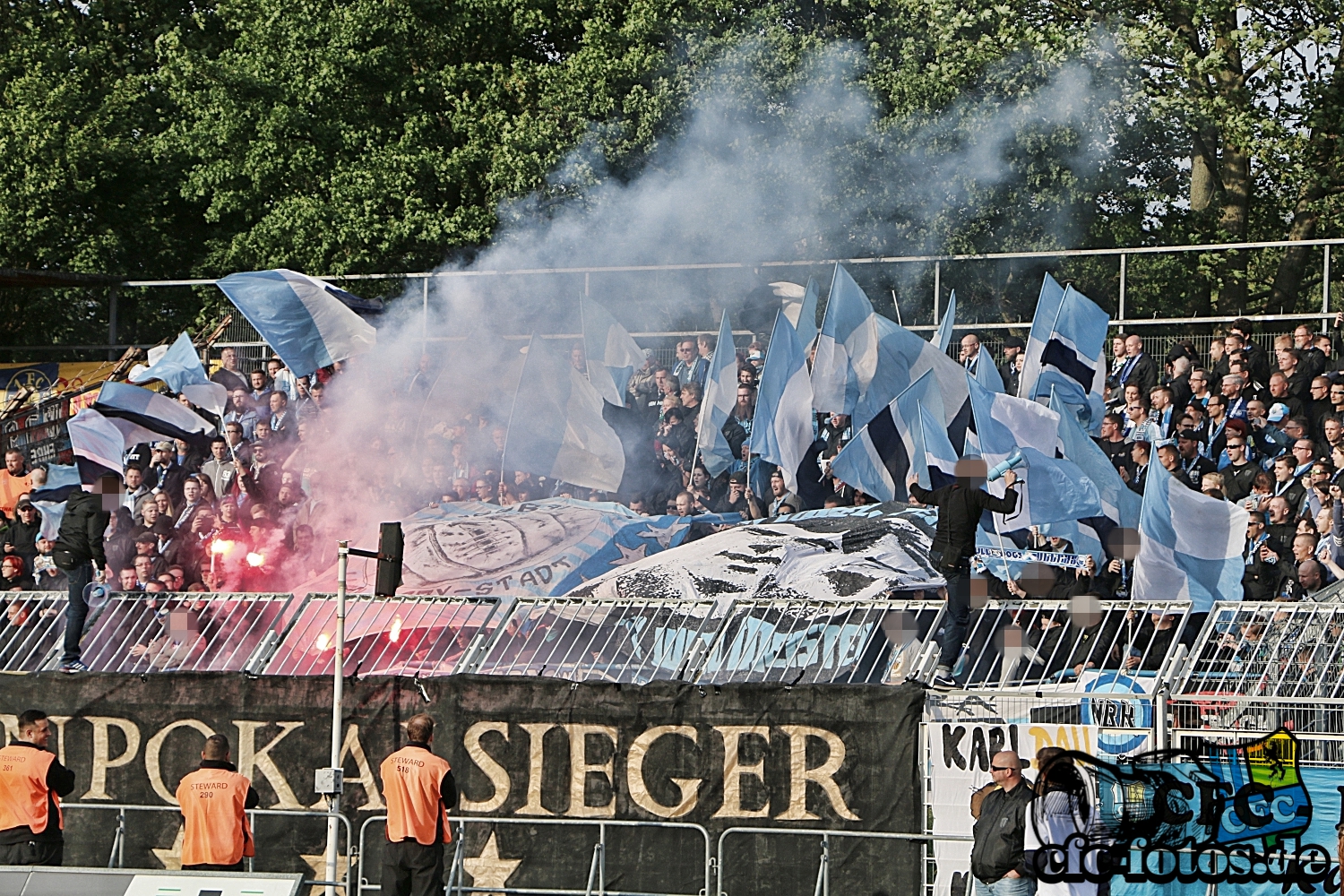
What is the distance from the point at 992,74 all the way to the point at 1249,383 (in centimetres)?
833

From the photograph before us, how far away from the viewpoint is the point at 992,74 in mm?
24594

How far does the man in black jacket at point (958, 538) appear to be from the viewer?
13.0 metres

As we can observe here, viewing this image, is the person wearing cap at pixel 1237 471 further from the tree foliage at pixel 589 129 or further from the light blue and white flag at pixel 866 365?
the tree foliage at pixel 589 129

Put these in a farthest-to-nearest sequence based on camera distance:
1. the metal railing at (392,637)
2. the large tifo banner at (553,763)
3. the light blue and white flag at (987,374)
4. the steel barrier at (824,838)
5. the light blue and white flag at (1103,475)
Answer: the light blue and white flag at (987,374) < the light blue and white flag at (1103,475) < the metal railing at (392,637) < the large tifo banner at (553,763) < the steel barrier at (824,838)

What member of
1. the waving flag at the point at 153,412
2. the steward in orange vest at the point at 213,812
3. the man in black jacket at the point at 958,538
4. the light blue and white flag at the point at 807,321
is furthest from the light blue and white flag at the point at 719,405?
the steward in orange vest at the point at 213,812

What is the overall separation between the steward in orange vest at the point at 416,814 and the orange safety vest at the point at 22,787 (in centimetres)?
219

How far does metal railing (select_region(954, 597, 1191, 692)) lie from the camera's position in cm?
1314

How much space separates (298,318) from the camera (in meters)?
20.6

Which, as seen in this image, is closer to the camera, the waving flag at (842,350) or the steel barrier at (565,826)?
the steel barrier at (565,826)

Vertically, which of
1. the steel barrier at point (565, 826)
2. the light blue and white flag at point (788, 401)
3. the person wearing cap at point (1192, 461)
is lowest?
the steel barrier at point (565, 826)

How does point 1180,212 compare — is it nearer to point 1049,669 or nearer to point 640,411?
point 640,411

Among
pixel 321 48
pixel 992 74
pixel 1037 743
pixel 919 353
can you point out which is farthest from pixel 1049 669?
pixel 321 48

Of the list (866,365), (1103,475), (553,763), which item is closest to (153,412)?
(866,365)

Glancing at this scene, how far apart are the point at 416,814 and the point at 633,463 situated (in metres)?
7.74
